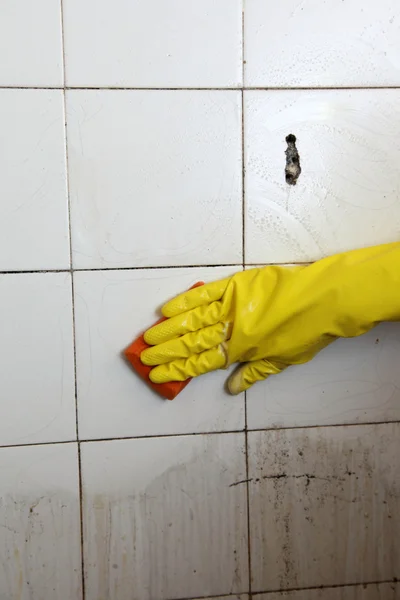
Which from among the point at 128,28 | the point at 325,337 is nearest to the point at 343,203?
the point at 325,337

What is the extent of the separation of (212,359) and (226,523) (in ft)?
1.14

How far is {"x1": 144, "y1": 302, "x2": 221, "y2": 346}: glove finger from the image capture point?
1.06 m

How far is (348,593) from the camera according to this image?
1.21m

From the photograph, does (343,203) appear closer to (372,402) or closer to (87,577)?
(372,402)

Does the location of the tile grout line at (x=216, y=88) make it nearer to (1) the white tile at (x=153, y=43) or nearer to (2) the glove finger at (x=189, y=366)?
(1) the white tile at (x=153, y=43)

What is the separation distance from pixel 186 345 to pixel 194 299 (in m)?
0.08

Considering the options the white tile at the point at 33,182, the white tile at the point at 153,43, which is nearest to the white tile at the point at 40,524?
the white tile at the point at 33,182

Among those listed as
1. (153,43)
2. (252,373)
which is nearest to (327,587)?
(252,373)

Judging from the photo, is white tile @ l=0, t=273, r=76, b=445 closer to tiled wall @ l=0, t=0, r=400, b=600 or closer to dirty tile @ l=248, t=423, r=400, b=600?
tiled wall @ l=0, t=0, r=400, b=600

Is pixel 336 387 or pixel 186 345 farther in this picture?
pixel 336 387

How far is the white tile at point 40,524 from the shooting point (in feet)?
3.65

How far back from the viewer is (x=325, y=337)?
105 cm

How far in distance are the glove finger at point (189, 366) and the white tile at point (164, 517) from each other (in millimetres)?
145

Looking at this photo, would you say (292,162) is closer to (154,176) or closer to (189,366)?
(154,176)
